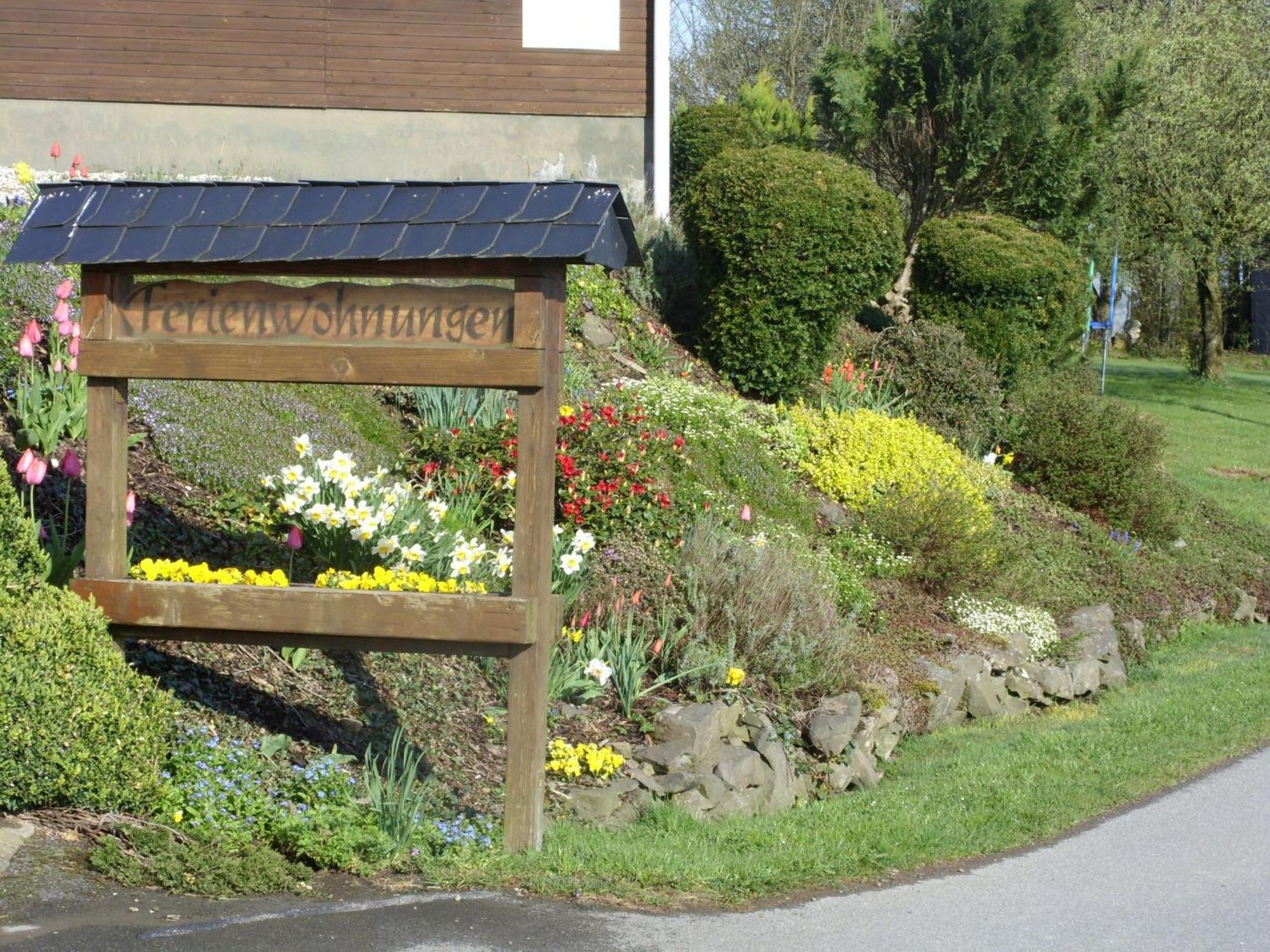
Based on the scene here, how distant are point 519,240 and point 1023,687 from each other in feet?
19.3

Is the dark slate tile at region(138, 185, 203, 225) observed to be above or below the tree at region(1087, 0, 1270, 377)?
below

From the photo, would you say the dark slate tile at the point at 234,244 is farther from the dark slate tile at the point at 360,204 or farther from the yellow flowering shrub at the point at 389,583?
the yellow flowering shrub at the point at 389,583

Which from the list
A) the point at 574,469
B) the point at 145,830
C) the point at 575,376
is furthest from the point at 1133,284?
the point at 145,830

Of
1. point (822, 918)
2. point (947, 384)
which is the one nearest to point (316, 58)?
point (947, 384)

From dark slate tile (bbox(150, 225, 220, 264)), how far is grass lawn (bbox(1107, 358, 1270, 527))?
12857mm

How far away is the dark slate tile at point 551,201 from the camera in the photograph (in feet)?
16.2

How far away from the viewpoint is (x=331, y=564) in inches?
271

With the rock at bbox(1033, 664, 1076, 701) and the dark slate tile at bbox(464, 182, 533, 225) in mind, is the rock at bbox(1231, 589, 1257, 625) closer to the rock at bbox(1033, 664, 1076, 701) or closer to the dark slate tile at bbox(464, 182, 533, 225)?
the rock at bbox(1033, 664, 1076, 701)

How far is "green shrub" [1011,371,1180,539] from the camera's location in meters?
12.8

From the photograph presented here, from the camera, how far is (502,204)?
5.01m

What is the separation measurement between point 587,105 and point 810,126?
3225 mm

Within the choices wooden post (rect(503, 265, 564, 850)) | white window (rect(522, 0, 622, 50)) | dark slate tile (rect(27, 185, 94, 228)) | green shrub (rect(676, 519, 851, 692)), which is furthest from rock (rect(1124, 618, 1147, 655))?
white window (rect(522, 0, 622, 50))

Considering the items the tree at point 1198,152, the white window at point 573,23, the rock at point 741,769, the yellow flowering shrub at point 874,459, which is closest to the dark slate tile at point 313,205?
the rock at point 741,769

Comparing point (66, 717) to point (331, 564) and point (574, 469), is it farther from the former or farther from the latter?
point (574, 469)
